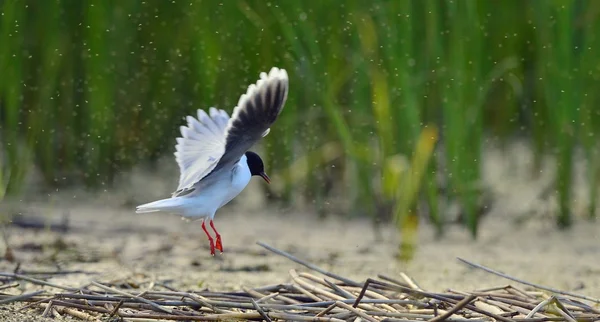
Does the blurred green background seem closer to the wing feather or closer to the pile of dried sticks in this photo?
the pile of dried sticks

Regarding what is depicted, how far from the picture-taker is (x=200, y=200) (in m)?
3.48

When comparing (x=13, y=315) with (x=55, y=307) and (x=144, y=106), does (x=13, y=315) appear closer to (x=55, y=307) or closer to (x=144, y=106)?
(x=55, y=307)

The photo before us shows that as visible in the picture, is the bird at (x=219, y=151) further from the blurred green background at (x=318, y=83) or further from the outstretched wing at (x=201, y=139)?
the blurred green background at (x=318, y=83)

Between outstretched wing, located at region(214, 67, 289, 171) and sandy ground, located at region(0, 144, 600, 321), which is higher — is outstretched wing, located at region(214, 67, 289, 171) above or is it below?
below

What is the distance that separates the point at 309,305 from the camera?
10.9ft

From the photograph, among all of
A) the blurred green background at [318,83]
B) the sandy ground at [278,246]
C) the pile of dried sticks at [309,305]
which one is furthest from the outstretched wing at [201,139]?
the blurred green background at [318,83]

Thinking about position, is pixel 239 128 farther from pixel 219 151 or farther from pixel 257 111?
pixel 219 151

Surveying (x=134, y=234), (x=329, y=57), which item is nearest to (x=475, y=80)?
(x=329, y=57)

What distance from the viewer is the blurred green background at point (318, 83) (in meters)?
5.30

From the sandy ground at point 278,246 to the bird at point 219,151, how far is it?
0.78 m

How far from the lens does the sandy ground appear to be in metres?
4.71

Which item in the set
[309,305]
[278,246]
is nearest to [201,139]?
[309,305]

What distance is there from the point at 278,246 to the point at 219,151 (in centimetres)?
207

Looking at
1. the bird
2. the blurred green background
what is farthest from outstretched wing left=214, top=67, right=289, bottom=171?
the blurred green background
